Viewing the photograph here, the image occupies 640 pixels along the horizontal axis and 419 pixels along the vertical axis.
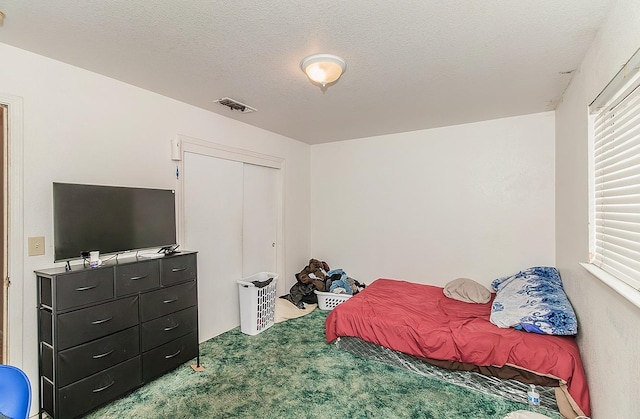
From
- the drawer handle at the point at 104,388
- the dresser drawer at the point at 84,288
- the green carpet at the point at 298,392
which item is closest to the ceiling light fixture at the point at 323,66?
the dresser drawer at the point at 84,288

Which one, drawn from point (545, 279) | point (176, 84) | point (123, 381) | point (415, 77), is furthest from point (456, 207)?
point (123, 381)

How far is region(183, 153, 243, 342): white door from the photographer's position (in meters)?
3.08

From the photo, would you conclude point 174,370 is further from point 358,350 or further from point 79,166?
point 79,166

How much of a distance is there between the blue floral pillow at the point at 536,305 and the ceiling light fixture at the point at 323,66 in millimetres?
2332

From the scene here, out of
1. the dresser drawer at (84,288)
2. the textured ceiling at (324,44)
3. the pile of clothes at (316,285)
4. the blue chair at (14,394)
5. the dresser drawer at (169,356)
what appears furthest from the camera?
the pile of clothes at (316,285)

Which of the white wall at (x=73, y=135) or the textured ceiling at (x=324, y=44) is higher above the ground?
the textured ceiling at (x=324, y=44)

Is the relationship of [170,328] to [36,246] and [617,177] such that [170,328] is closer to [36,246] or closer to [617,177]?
[36,246]

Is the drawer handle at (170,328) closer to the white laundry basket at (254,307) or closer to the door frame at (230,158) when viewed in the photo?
the door frame at (230,158)

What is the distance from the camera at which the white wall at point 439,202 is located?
11.2ft

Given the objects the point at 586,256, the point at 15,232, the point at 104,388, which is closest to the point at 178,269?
the point at 104,388

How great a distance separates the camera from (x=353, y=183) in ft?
14.9

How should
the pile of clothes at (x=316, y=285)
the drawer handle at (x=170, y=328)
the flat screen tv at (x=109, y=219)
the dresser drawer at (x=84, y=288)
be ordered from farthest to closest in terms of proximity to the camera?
the pile of clothes at (x=316, y=285) → the drawer handle at (x=170, y=328) → the flat screen tv at (x=109, y=219) → the dresser drawer at (x=84, y=288)

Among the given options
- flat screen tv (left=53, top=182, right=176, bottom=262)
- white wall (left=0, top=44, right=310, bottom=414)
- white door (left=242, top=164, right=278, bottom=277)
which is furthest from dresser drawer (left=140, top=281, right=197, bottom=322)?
white door (left=242, top=164, right=278, bottom=277)

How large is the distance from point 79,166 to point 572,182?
152 inches
